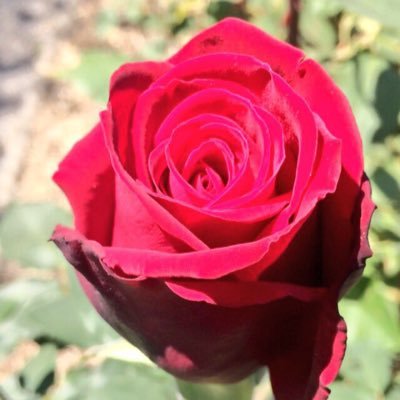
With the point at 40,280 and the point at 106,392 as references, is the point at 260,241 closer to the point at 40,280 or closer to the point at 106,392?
the point at 106,392

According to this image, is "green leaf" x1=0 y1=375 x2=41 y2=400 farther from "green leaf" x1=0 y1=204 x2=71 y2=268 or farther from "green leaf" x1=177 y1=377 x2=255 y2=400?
"green leaf" x1=177 y1=377 x2=255 y2=400

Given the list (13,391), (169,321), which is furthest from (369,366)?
(13,391)

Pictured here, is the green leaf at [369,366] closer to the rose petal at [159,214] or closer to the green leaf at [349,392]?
the green leaf at [349,392]

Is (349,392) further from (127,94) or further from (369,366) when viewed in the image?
(127,94)

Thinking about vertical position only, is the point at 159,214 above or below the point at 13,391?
above

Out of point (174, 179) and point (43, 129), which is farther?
point (43, 129)

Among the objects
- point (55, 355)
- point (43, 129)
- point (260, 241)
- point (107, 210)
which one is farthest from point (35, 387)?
point (43, 129)

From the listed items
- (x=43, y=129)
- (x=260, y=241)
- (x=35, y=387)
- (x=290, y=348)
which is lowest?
(x=43, y=129)
